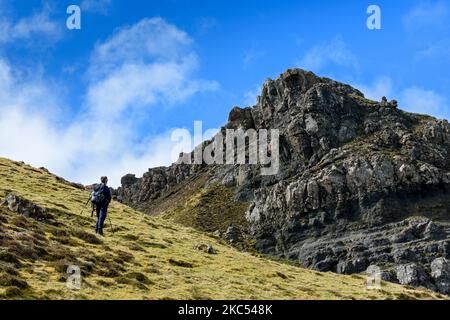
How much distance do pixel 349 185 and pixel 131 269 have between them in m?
80.5

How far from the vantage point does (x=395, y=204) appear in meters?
99.1

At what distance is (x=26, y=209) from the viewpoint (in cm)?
3666

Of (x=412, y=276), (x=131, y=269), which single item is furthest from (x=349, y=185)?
(x=131, y=269)

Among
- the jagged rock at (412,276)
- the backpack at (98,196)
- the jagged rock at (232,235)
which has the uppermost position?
the jagged rock at (232,235)

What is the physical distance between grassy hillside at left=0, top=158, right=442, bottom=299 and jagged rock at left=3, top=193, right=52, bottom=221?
1078mm

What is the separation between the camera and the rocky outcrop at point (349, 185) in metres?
85.9

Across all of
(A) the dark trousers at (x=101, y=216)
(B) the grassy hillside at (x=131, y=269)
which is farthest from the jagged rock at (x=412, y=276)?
(A) the dark trousers at (x=101, y=216)

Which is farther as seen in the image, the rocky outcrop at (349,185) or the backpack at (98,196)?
the rocky outcrop at (349,185)

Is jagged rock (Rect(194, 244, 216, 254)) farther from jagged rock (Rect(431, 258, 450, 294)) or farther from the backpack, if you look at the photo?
jagged rock (Rect(431, 258, 450, 294))

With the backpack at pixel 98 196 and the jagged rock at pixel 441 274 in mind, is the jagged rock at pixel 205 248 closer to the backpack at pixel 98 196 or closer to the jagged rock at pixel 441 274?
the backpack at pixel 98 196

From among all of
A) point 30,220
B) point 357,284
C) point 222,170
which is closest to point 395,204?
point 222,170

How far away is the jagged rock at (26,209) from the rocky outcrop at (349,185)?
47.8 meters

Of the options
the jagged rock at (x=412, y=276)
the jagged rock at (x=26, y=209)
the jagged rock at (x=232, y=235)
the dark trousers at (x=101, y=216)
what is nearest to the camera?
the dark trousers at (x=101, y=216)

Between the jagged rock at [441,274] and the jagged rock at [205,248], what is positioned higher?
the jagged rock at [205,248]
